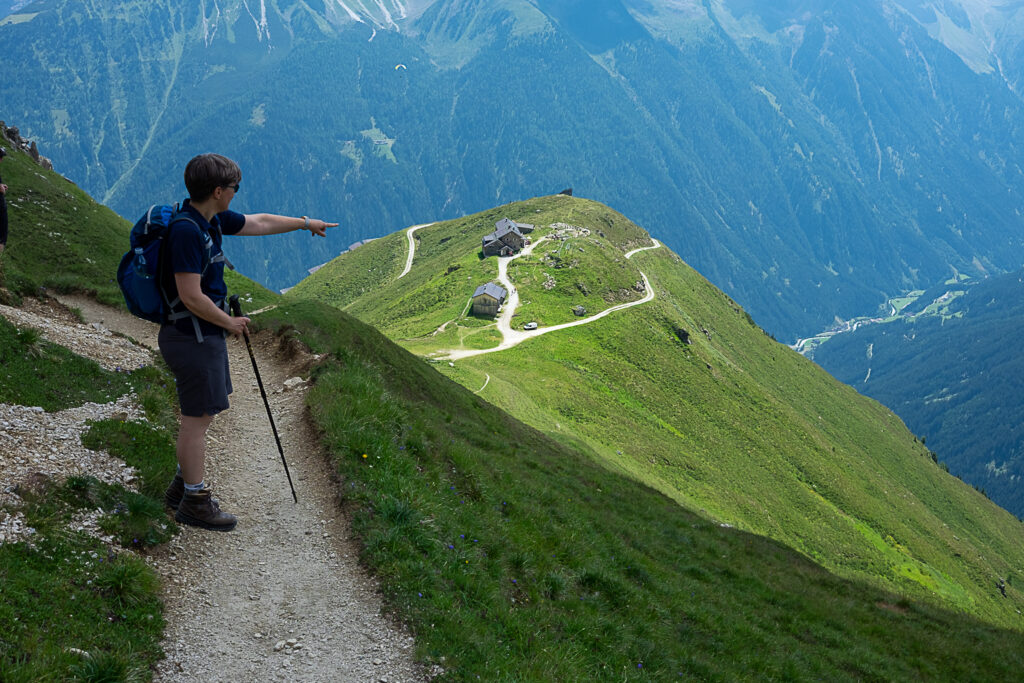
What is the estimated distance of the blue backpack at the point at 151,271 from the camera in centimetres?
762

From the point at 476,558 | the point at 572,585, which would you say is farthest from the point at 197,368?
the point at 572,585

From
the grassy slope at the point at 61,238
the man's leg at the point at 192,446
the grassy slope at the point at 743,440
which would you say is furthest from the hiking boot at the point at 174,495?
the grassy slope at the point at 743,440

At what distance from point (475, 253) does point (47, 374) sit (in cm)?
10995

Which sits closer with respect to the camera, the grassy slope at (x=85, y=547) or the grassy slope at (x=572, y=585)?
the grassy slope at (x=85, y=547)

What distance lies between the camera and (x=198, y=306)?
7645mm

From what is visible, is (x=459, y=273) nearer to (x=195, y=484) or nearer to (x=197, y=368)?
(x=195, y=484)

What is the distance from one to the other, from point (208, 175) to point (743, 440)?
3239 inches

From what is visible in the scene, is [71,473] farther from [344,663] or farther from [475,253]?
[475,253]

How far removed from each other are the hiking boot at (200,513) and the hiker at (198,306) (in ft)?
0.07

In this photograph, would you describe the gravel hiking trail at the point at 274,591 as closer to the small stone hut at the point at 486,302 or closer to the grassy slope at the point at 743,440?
the grassy slope at the point at 743,440

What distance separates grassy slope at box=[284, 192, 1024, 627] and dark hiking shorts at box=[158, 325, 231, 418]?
4040 cm

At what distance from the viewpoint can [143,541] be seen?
8547mm

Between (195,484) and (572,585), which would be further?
(572,585)

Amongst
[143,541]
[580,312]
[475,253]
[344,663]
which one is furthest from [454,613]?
[475,253]
